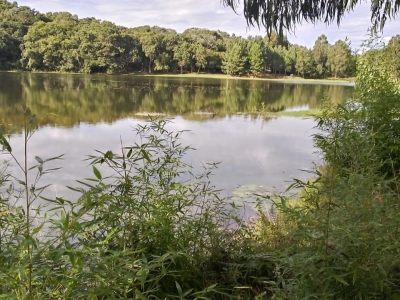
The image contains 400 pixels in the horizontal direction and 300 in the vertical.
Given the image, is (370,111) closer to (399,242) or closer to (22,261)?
(399,242)

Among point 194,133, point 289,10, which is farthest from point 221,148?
point 289,10

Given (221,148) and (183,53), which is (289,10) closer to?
(221,148)

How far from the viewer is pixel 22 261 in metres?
1.18

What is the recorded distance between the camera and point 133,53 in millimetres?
41719

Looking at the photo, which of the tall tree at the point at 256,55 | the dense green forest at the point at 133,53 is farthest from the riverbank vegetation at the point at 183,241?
the tall tree at the point at 256,55

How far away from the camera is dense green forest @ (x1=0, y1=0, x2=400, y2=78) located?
3894 cm

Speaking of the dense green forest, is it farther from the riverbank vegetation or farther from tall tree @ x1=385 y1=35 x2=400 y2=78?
the riverbank vegetation

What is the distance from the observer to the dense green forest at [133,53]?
38.9 m

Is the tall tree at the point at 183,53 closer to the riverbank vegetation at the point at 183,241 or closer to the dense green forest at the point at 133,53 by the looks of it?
the dense green forest at the point at 133,53

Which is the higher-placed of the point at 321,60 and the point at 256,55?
the point at 256,55

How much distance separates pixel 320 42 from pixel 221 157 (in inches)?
1721

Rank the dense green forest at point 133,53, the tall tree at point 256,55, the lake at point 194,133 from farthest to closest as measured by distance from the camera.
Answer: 1. the tall tree at point 256,55
2. the dense green forest at point 133,53
3. the lake at point 194,133

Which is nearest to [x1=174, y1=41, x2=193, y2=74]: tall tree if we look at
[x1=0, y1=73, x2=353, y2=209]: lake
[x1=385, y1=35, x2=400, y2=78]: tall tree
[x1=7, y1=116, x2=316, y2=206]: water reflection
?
[x1=0, y1=73, x2=353, y2=209]: lake

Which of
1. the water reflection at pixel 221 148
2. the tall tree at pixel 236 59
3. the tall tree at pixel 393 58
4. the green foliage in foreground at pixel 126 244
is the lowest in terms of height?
the water reflection at pixel 221 148
